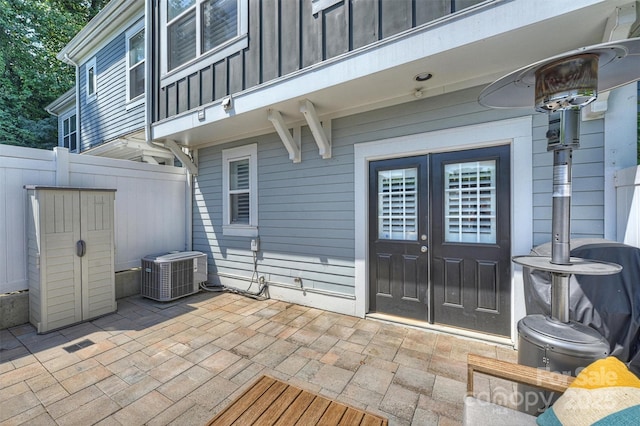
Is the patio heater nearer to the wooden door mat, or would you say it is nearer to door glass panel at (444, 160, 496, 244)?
the wooden door mat

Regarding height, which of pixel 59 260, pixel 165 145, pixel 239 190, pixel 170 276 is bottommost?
pixel 170 276

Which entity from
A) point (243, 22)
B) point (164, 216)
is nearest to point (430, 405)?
point (243, 22)

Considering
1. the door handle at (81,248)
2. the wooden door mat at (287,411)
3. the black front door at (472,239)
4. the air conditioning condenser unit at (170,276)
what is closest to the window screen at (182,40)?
the door handle at (81,248)

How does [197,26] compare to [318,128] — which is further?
[197,26]

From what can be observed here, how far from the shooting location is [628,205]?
208 cm

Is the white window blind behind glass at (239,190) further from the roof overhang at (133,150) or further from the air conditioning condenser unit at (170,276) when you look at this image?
the roof overhang at (133,150)

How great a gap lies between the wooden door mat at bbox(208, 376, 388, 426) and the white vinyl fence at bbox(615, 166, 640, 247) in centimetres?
229

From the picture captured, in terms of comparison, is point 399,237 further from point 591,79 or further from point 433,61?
point 591,79

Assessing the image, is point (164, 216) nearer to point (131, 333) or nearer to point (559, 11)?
point (131, 333)

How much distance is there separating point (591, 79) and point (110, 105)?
8205 mm

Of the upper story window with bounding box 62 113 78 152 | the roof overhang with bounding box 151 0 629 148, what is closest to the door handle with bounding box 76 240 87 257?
the roof overhang with bounding box 151 0 629 148

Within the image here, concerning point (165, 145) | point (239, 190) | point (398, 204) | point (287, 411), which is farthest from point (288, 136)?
point (287, 411)

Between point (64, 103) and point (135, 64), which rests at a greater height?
point (64, 103)

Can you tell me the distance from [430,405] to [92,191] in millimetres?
4325
